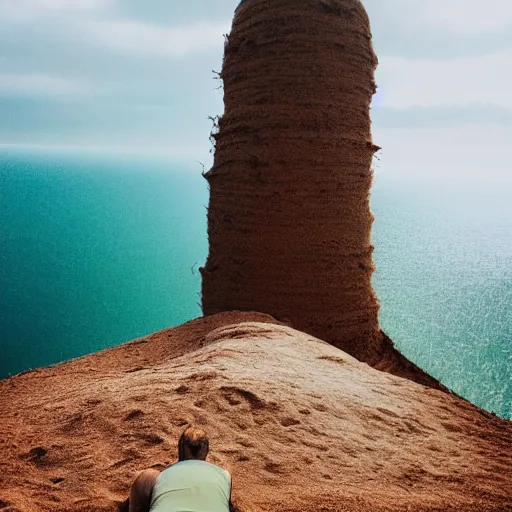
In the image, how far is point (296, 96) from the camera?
5.98 meters

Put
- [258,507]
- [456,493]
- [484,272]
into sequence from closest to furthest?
[258,507] → [456,493] → [484,272]

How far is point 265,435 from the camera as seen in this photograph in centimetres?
303

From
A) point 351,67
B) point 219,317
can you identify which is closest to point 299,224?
point 219,317

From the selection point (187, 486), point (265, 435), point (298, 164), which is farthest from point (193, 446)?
point (298, 164)

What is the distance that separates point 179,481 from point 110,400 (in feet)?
5.37

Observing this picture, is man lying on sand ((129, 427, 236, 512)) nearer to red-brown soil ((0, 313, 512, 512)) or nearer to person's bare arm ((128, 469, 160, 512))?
person's bare arm ((128, 469, 160, 512))

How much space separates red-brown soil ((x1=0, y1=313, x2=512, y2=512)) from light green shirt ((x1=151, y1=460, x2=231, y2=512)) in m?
0.33

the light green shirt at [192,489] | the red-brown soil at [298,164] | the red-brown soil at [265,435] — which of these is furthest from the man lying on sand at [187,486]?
the red-brown soil at [298,164]

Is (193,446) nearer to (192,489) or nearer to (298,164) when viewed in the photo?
(192,489)

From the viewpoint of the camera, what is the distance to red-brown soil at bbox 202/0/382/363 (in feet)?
19.7

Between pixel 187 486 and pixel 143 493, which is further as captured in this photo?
pixel 143 493

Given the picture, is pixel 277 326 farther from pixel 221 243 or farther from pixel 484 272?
pixel 484 272

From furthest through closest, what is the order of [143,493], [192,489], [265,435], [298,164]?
1. [298,164]
2. [265,435]
3. [143,493]
4. [192,489]

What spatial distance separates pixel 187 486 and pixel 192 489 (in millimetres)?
27
